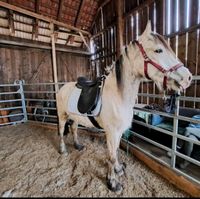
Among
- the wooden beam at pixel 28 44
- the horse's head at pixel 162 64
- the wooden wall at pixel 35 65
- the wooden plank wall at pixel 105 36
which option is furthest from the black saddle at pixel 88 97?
the wooden wall at pixel 35 65

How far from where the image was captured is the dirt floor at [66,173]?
1420 mm

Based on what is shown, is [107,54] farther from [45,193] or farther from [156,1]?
[45,193]

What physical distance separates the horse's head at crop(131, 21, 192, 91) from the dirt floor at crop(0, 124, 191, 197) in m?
1.07

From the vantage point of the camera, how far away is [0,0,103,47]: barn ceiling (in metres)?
4.66

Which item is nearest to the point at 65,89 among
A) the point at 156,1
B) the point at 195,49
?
the point at 195,49

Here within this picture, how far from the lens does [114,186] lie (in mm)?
1435

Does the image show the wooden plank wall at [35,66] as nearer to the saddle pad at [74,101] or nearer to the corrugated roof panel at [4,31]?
the corrugated roof panel at [4,31]

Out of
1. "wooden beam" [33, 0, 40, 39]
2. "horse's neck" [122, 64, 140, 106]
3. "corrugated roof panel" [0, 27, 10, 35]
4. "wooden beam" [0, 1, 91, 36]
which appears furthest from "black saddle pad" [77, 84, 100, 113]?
"corrugated roof panel" [0, 27, 10, 35]

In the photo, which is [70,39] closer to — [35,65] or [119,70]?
[35,65]

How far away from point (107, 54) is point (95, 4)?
196 cm

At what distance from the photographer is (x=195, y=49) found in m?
3.09

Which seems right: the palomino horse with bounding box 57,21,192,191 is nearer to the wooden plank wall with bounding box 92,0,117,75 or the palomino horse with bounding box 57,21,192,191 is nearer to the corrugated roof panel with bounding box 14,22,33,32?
the wooden plank wall with bounding box 92,0,117,75

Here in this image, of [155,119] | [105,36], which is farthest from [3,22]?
[155,119]

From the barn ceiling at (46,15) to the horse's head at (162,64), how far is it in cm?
492
